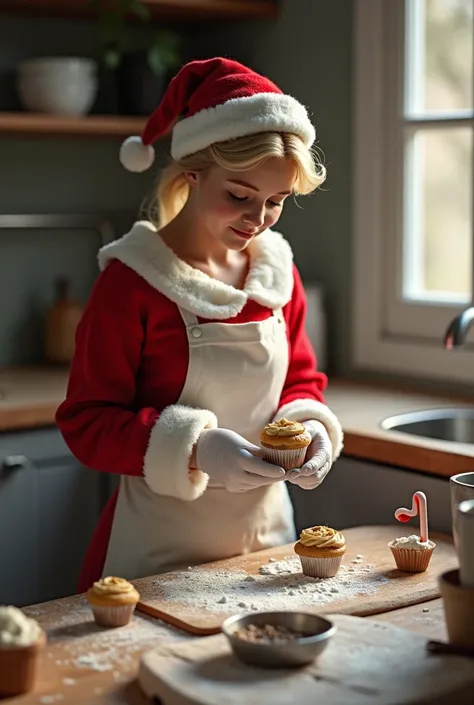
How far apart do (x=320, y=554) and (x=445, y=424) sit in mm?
936

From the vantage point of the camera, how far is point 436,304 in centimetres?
271

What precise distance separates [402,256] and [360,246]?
0.13 metres

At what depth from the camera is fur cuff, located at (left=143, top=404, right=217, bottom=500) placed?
1678 mm

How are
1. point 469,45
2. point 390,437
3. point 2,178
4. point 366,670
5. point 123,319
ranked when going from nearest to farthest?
point 366,670, point 123,319, point 390,437, point 469,45, point 2,178

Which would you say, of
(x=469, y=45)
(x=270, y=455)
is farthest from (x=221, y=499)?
(x=469, y=45)

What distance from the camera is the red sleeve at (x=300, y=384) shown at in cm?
188

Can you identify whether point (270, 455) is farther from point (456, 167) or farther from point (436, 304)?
point (456, 167)

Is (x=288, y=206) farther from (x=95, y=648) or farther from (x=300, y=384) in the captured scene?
(x=95, y=648)

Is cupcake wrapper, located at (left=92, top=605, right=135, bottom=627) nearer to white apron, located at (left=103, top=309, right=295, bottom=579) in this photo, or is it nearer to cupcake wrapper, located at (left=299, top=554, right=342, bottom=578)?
cupcake wrapper, located at (left=299, top=554, right=342, bottom=578)

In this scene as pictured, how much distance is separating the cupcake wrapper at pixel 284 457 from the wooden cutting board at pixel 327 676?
375 mm

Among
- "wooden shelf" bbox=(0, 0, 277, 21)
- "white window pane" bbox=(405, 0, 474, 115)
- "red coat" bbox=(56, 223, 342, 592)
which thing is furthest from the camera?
"wooden shelf" bbox=(0, 0, 277, 21)

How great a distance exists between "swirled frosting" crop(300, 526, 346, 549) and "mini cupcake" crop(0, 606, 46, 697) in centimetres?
50

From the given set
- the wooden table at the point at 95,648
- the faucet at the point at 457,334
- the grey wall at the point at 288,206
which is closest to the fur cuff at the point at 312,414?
the faucet at the point at 457,334

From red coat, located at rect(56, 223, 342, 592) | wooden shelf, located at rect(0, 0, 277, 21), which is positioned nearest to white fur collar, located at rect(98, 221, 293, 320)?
red coat, located at rect(56, 223, 342, 592)
